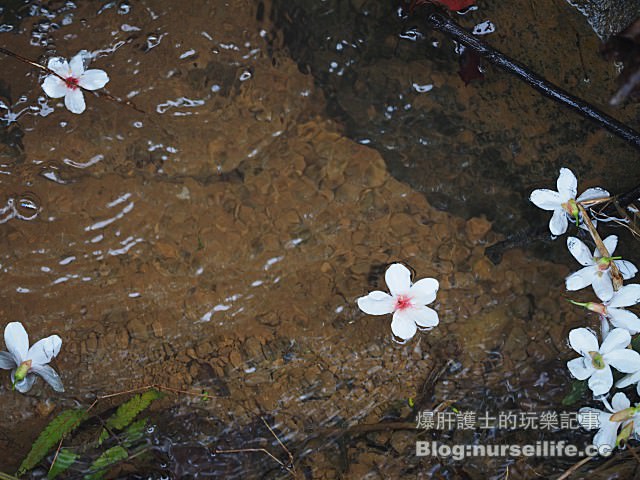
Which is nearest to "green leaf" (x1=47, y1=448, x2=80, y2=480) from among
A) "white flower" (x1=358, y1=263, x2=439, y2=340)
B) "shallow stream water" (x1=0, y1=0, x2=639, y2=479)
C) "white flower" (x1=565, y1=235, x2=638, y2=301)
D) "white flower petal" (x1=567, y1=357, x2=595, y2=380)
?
"shallow stream water" (x1=0, y1=0, x2=639, y2=479)

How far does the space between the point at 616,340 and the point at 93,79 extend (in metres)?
2.20

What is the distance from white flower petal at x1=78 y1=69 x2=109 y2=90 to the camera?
2.42 metres

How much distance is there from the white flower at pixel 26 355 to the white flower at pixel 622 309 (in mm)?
1966

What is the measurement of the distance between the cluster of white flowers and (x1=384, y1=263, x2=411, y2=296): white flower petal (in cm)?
55

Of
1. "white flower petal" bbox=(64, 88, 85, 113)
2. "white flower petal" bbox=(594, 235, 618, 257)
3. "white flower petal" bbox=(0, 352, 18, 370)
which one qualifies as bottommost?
"white flower petal" bbox=(594, 235, 618, 257)

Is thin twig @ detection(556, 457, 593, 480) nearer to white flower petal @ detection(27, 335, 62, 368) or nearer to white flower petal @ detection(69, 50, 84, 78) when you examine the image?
white flower petal @ detection(27, 335, 62, 368)

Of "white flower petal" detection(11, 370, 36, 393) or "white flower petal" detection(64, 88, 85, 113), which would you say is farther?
"white flower petal" detection(64, 88, 85, 113)

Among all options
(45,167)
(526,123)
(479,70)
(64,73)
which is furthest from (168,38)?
(526,123)

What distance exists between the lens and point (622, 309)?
7.38 feet

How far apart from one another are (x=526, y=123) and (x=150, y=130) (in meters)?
1.60

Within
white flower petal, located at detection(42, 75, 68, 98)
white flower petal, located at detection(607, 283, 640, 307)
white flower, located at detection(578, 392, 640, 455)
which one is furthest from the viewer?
white flower petal, located at detection(42, 75, 68, 98)

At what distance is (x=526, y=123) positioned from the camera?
261 centimetres

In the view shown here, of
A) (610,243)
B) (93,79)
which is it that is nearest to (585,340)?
(610,243)

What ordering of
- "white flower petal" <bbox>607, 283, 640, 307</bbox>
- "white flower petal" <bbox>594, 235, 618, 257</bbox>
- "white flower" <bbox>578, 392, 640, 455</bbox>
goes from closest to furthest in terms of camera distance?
"white flower" <bbox>578, 392, 640, 455</bbox>, "white flower petal" <bbox>607, 283, 640, 307</bbox>, "white flower petal" <bbox>594, 235, 618, 257</bbox>
